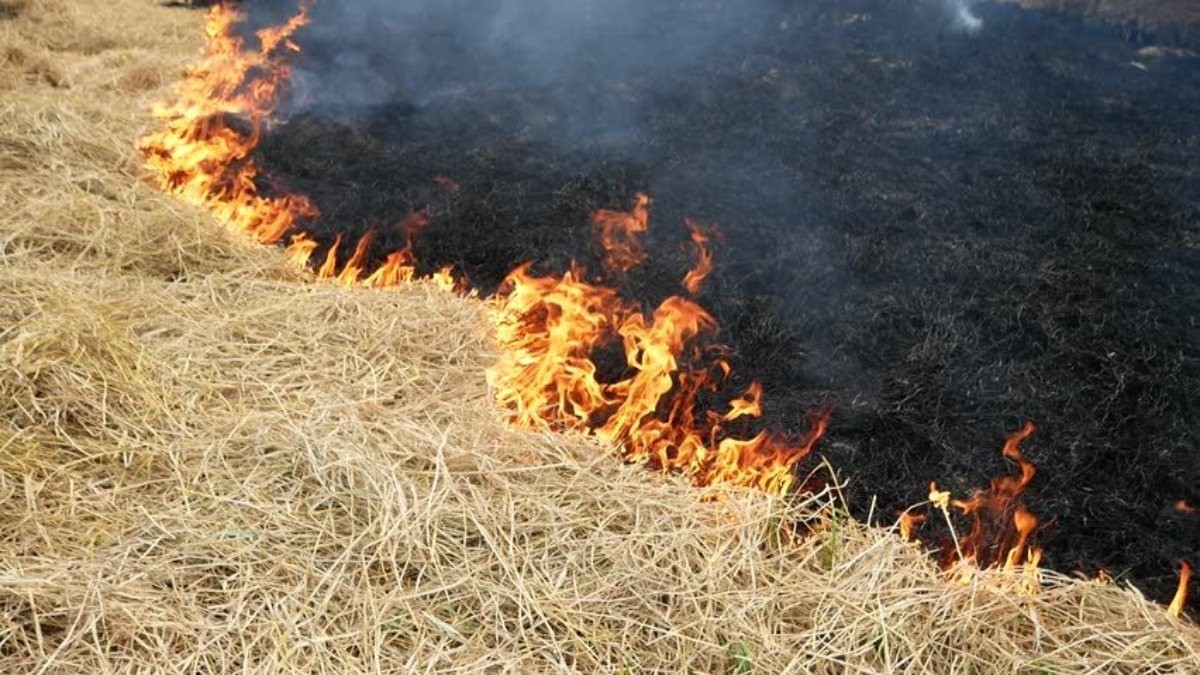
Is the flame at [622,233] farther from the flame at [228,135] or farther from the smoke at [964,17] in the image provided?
the smoke at [964,17]

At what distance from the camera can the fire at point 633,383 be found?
336cm

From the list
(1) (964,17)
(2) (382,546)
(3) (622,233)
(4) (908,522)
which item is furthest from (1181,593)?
(1) (964,17)

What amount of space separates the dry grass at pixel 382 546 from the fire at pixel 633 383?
0.14m

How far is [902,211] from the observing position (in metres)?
5.07

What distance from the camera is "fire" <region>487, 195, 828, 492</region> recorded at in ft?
11.0

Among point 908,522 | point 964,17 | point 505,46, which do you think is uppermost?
point 964,17

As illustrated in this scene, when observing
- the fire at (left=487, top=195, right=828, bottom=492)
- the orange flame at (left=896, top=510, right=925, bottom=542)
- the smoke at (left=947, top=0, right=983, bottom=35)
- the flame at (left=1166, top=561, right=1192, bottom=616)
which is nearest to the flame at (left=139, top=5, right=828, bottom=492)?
the fire at (left=487, top=195, right=828, bottom=492)

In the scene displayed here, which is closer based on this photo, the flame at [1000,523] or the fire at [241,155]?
the flame at [1000,523]

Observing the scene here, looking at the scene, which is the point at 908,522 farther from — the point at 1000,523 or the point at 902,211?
the point at 902,211

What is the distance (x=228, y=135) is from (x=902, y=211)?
167 inches

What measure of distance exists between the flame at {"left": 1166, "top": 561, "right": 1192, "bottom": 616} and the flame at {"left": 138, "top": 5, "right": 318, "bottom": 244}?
4292 millimetres

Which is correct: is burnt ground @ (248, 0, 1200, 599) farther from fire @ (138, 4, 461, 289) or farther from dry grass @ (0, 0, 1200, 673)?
dry grass @ (0, 0, 1200, 673)

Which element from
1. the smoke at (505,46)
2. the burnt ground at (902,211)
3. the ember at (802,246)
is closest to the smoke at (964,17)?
the burnt ground at (902,211)

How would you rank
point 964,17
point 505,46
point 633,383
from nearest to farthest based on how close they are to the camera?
point 633,383
point 505,46
point 964,17
